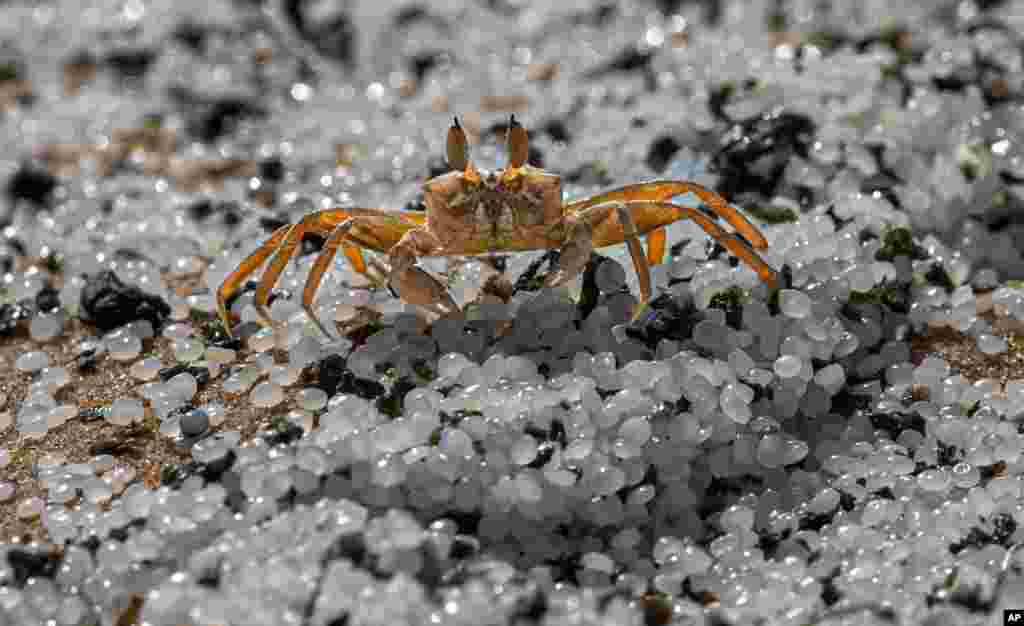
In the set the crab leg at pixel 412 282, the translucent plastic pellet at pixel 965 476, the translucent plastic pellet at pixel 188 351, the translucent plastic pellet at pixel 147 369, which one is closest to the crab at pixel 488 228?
the crab leg at pixel 412 282

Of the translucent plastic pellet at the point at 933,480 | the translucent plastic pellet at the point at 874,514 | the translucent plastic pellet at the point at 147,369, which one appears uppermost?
the translucent plastic pellet at the point at 147,369

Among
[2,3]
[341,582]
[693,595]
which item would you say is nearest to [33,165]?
[2,3]

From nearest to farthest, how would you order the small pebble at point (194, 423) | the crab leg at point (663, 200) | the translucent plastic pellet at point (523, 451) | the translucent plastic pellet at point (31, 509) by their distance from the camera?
the translucent plastic pellet at point (523, 451), the translucent plastic pellet at point (31, 509), the small pebble at point (194, 423), the crab leg at point (663, 200)

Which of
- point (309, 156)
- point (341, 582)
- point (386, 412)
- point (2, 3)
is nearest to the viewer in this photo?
point (341, 582)

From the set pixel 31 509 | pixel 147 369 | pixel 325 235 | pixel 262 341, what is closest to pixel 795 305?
pixel 325 235

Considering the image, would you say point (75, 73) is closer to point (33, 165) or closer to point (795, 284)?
point (33, 165)

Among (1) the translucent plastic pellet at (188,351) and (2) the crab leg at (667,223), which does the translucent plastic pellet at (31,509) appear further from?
(2) the crab leg at (667,223)

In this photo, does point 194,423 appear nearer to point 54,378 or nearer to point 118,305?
point 54,378

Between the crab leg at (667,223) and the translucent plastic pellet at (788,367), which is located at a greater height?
the crab leg at (667,223)

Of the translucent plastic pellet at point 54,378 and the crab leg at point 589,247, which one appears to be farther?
the translucent plastic pellet at point 54,378
